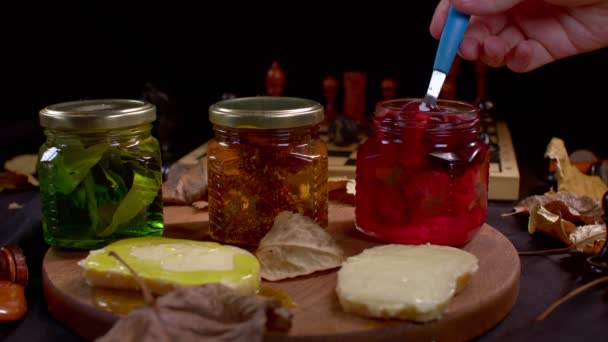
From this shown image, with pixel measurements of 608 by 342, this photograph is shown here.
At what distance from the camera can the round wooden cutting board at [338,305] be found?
2.99 feet

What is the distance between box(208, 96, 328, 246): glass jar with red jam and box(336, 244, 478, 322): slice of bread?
0.58 ft

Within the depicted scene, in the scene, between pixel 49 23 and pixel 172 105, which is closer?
pixel 172 105

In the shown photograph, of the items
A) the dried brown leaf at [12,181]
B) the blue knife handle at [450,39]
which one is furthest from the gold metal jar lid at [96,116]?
the dried brown leaf at [12,181]

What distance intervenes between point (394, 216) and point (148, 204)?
41 cm

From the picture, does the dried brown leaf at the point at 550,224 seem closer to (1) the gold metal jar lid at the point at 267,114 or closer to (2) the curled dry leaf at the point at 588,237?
(2) the curled dry leaf at the point at 588,237

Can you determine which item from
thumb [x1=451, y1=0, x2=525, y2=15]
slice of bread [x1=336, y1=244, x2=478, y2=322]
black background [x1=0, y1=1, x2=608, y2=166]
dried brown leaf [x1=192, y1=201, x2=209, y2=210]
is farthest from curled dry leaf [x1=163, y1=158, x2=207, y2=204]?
black background [x1=0, y1=1, x2=608, y2=166]

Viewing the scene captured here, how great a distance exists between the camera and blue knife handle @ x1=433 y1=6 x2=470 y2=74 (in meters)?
1.21

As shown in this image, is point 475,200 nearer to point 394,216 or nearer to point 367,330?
point 394,216

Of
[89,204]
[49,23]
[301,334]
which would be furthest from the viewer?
[49,23]

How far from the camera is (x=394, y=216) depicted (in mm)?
1174

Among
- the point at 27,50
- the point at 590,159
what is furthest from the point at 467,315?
the point at 27,50

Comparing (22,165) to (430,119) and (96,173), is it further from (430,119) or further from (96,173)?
(430,119)

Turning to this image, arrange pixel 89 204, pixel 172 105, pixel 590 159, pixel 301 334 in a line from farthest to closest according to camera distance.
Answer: pixel 172 105 → pixel 590 159 → pixel 89 204 → pixel 301 334

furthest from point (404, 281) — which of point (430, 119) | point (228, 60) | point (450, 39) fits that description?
point (228, 60)
